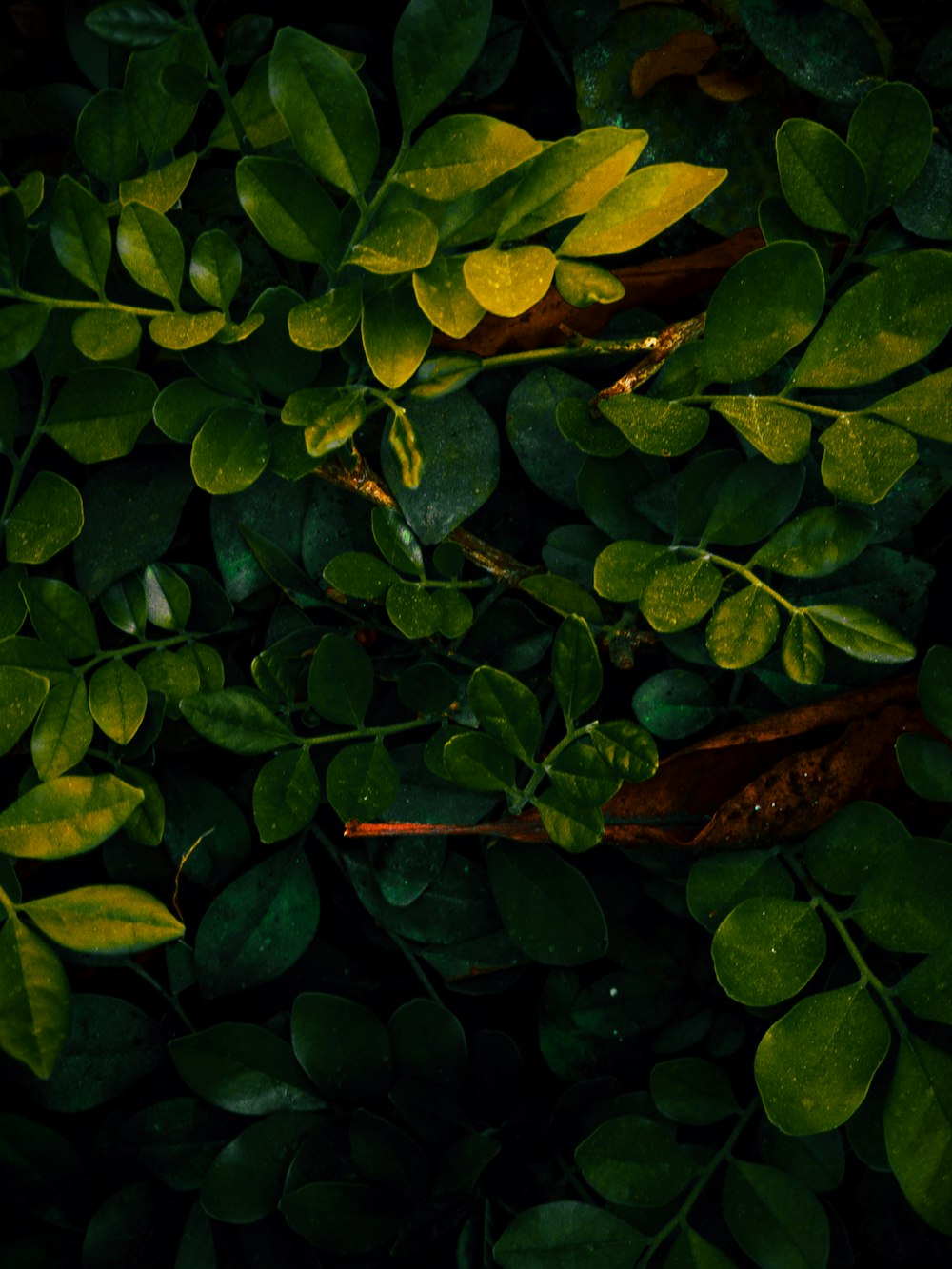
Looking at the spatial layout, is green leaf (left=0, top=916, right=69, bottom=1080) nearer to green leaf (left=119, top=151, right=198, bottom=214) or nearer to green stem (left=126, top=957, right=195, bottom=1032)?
green stem (left=126, top=957, right=195, bottom=1032)

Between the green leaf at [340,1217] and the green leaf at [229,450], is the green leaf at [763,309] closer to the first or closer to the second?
the green leaf at [229,450]

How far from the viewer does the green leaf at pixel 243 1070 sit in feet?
3.51

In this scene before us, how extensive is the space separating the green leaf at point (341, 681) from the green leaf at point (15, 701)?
0.82ft

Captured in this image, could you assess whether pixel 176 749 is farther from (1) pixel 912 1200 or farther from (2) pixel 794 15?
(2) pixel 794 15

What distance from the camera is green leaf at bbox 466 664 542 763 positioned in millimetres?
933

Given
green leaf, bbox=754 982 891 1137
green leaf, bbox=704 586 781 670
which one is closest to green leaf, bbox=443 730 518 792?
green leaf, bbox=704 586 781 670

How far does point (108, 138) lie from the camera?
3.28ft

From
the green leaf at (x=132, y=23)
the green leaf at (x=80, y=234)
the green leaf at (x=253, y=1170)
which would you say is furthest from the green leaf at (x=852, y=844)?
the green leaf at (x=132, y=23)

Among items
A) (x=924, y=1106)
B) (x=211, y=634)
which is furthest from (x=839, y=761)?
(x=211, y=634)

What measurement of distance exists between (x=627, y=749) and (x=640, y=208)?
479mm

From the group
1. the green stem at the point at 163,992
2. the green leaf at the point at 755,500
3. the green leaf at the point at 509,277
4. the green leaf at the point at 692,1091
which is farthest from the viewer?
the green stem at the point at 163,992

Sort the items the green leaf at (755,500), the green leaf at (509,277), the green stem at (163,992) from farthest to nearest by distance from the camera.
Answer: the green stem at (163,992), the green leaf at (755,500), the green leaf at (509,277)

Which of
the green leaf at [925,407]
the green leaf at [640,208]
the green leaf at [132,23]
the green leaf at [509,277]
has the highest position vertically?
the green leaf at [132,23]

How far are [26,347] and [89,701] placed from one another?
1.12ft
